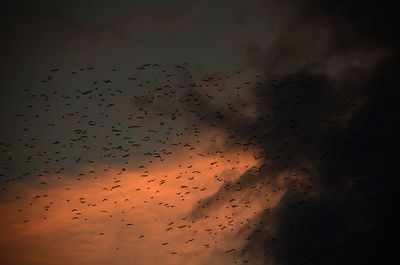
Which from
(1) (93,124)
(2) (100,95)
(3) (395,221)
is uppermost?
(2) (100,95)

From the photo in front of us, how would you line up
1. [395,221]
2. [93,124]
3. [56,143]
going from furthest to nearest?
[56,143] < [93,124] < [395,221]

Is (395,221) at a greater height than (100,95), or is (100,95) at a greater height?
(100,95)

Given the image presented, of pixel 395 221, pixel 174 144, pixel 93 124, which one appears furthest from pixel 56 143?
pixel 395 221

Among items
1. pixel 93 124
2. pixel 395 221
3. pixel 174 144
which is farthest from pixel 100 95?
pixel 395 221

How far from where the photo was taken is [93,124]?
19844 mm

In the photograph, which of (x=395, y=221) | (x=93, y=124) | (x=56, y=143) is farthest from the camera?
(x=56, y=143)

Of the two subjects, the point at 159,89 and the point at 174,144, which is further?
the point at 174,144

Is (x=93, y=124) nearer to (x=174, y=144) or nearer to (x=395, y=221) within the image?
(x=174, y=144)

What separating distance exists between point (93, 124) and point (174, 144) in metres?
5.53

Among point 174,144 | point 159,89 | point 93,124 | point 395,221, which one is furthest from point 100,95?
point 395,221

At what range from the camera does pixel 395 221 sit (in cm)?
914

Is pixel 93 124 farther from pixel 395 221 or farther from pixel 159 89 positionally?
pixel 395 221

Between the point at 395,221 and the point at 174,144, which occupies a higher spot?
the point at 174,144

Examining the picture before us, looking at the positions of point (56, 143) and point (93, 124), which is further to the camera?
point (56, 143)
